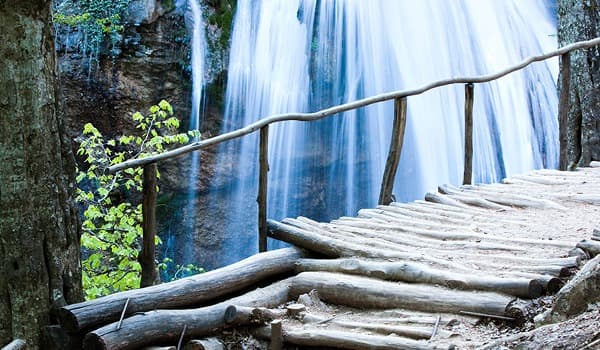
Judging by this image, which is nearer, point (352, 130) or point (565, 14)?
point (565, 14)

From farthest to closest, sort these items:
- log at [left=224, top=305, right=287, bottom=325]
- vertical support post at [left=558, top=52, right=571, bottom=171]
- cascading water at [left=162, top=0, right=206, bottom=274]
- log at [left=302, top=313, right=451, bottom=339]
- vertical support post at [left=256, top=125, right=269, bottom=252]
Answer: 1. cascading water at [left=162, top=0, right=206, bottom=274]
2. vertical support post at [left=558, top=52, right=571, bottom=171]
3. vertical support post at [left=256, top=125, right=269, bottom=252]
4. log at [left=224, top=305, right=287, bottom=325]
5. log at [left=302, top=313, right=451, bottom=339]

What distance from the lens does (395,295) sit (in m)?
4.49

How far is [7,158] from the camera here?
160 inches

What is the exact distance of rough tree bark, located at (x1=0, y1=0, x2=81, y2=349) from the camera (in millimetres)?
4047

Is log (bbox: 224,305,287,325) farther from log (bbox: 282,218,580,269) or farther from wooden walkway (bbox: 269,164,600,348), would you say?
log (bbox: 282,218,580,269)

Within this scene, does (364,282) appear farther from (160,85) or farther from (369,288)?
(160,85)

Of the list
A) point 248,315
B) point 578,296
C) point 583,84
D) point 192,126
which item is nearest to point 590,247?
point 578,296

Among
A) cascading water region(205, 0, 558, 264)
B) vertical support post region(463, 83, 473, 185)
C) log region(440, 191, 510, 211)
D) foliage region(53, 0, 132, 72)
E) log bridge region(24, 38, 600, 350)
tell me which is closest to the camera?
log bridge region(24, 38, 600, 350)

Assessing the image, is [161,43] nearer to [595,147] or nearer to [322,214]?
[322,214]

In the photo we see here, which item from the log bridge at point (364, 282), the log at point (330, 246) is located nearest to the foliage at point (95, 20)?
the log bridge at point (364, 282)

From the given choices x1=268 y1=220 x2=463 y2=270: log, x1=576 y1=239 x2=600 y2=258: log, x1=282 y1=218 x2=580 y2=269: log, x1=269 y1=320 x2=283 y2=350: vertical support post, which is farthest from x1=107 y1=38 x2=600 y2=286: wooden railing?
x1=576 y1=239 x2=600 y2=258: log

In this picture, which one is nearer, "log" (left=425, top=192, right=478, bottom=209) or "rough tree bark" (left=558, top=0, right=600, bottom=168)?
"log" (left=425, top=192, right=478, bottom=209)

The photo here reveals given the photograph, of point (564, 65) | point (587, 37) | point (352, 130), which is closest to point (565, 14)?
point (587, 37)

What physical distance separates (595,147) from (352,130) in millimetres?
7567
